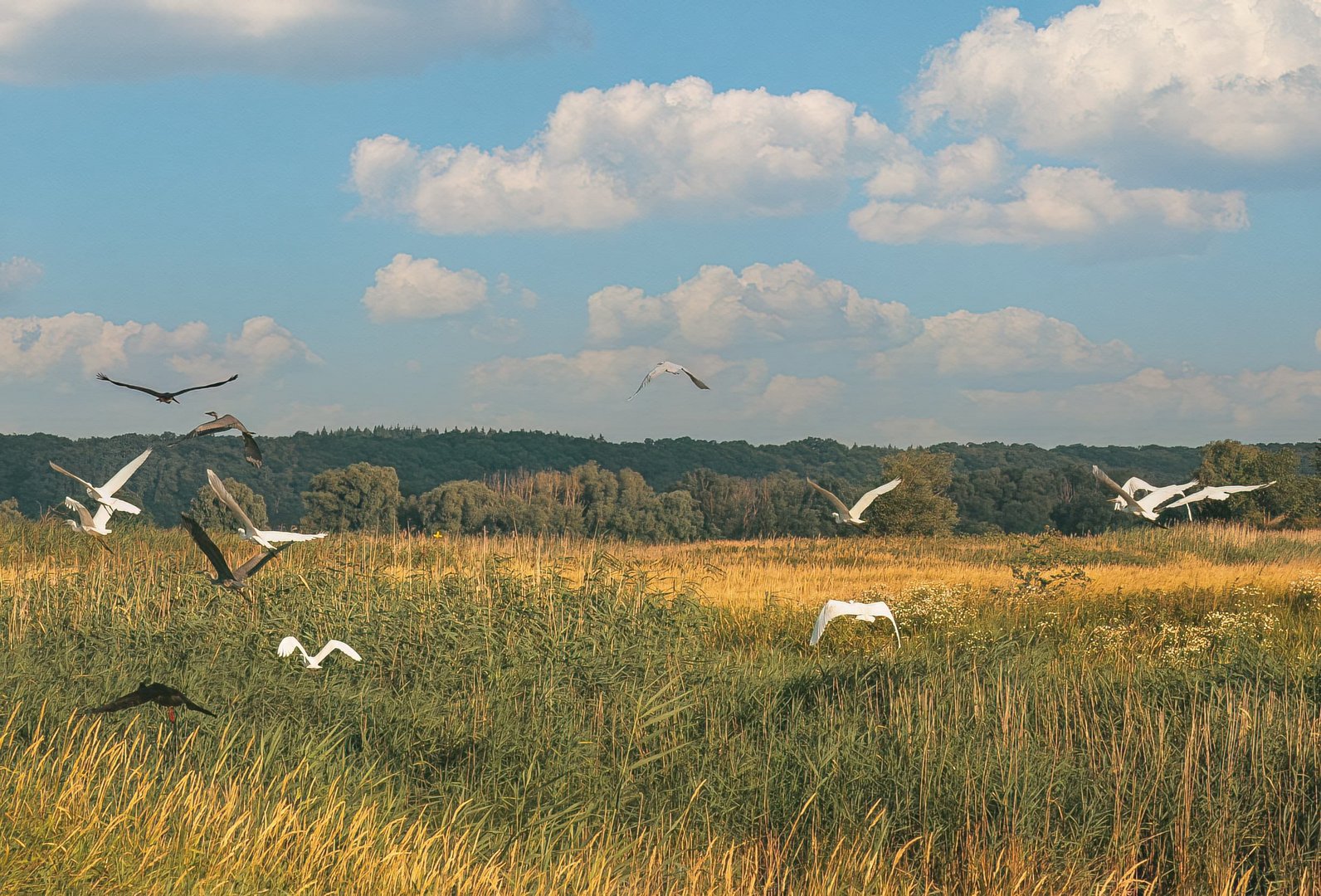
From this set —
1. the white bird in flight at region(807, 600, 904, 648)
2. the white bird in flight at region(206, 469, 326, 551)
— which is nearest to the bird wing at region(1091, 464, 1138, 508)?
the white bird in flight at region(807, 600, 904, 648)

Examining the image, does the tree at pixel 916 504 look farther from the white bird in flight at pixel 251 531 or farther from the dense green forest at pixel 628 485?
the white bird in flight at pixel 251 531

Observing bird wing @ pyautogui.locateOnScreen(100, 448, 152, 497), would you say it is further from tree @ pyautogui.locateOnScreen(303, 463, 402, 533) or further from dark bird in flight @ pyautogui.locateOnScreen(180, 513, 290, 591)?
tree @ pyautogui.locateOnScreen(303, 463, 402, 533)

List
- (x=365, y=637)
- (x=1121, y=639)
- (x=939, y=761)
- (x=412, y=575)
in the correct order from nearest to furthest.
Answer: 1. (x=939, y=761)
2. (x=365, y=637)
3. (x=1121, y=639)
4. (x=412, y=575)

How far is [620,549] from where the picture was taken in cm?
2152

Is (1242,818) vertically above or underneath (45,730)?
underneath

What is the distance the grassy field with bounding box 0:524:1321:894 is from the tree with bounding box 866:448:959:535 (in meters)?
34.2

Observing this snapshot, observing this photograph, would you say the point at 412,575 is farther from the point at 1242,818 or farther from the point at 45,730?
the point at 1242,818

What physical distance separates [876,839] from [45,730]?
5084mm

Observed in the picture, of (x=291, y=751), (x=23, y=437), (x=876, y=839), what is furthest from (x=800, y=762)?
(x=23, y=437)

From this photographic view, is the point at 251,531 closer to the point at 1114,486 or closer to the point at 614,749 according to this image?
the point at 614,749

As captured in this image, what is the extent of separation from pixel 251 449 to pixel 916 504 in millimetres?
44288

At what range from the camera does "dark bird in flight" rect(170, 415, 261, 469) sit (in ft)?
20.9

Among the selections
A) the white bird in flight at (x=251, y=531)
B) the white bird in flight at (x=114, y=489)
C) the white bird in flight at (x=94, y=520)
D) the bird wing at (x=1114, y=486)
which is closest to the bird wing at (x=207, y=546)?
the white bird in flight at (x=251, y=531)

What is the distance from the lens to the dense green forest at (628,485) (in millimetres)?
52625
